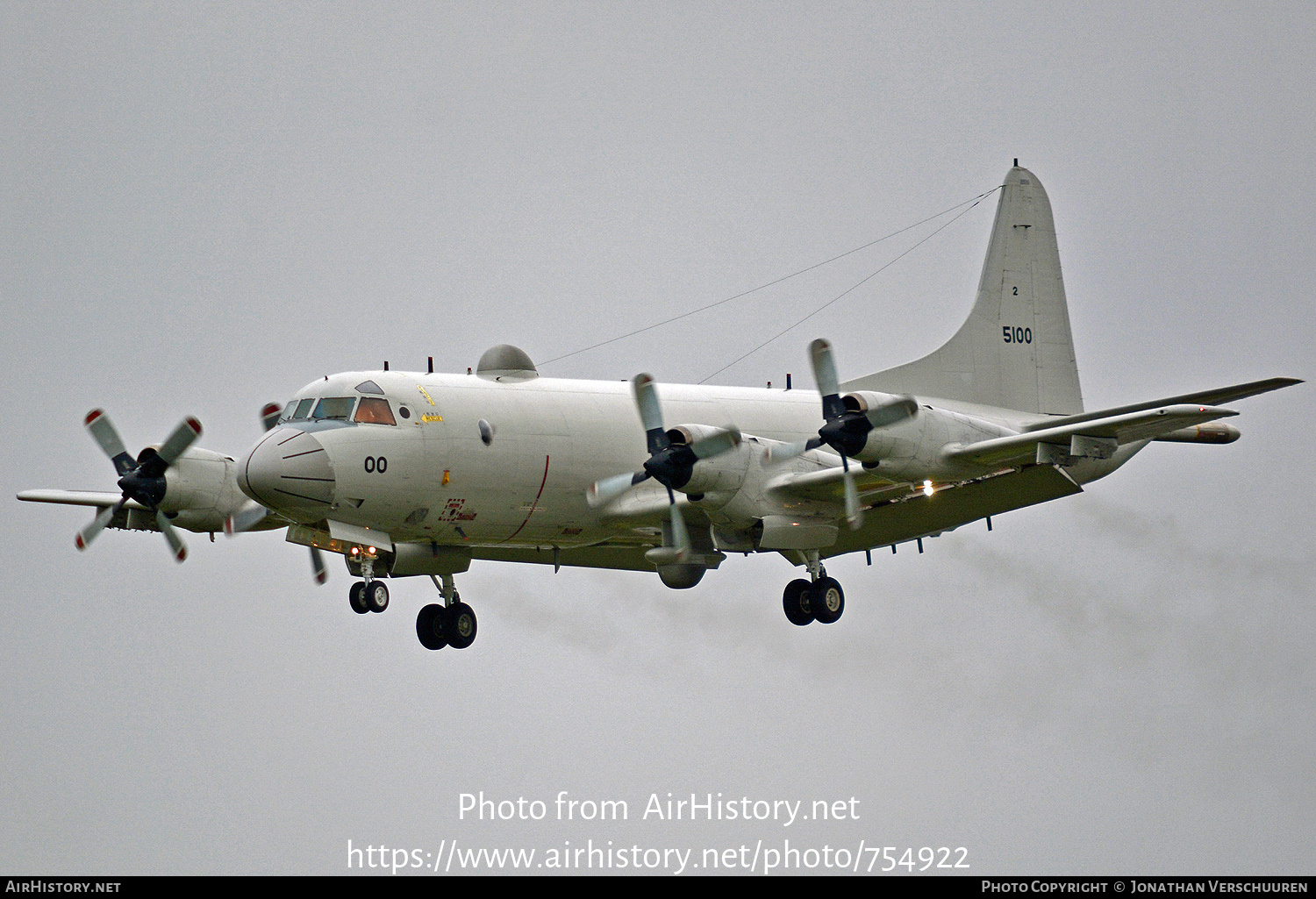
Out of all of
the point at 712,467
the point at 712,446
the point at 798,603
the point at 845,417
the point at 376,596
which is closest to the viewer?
the point at 845,417

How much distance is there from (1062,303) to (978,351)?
2.31 meters

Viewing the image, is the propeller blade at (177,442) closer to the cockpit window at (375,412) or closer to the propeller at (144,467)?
the propeller at (144,467)

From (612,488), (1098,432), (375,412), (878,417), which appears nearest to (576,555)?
(612,488)

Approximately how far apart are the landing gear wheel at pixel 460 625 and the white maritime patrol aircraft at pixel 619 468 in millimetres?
44

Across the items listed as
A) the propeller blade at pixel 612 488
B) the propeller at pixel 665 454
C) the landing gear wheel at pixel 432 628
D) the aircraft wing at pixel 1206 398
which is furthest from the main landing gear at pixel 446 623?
the aircraft wing at pixel 1206 398

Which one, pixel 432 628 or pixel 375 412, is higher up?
pixel 375 412

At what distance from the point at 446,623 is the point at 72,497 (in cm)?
741

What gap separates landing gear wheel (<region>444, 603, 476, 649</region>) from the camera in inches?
1046

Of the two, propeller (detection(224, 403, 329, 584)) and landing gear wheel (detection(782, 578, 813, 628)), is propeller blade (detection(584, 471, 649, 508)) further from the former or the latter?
propeller (detection(224, 403, 329, 584))

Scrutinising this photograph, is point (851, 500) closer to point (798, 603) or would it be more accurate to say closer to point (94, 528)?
point (798, 603)

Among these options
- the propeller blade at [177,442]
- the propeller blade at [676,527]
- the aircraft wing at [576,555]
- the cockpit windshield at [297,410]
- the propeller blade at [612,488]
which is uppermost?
the cockpit windshield at [297,410]

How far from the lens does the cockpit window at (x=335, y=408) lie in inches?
920

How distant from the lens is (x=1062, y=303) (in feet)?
99.1

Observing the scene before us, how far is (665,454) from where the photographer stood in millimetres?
23375
